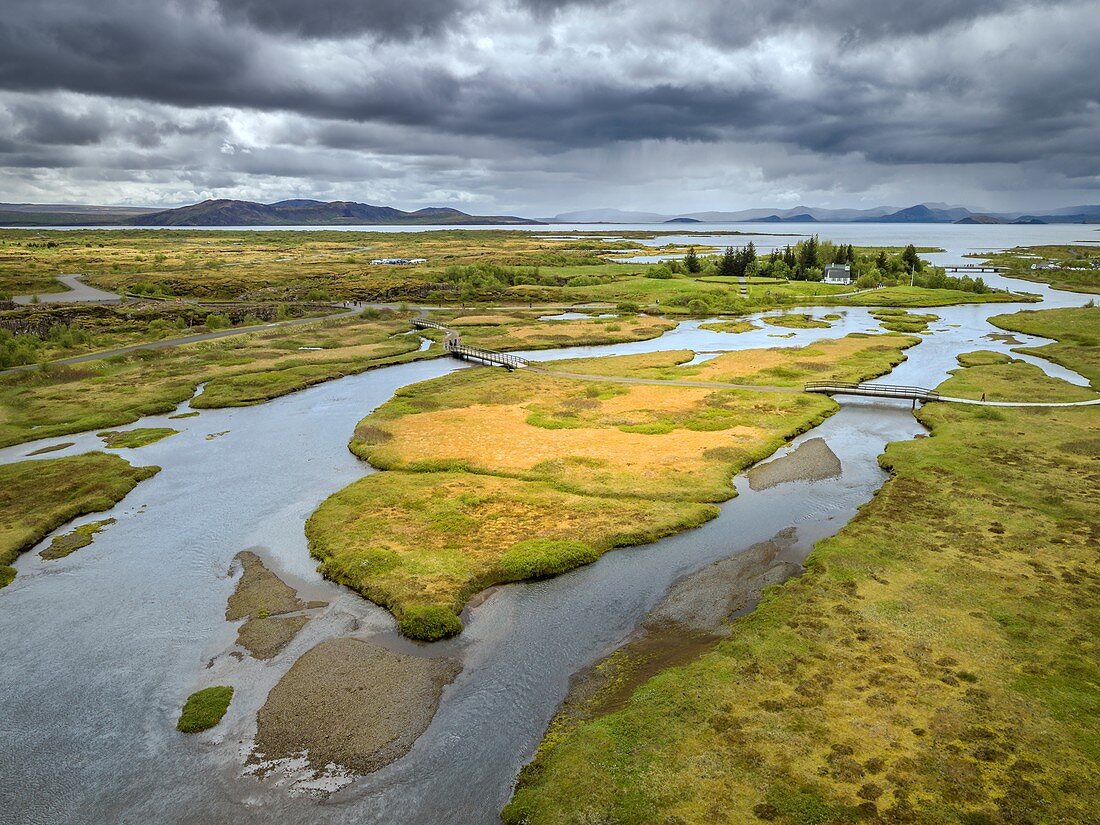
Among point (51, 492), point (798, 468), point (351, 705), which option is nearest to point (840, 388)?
point (798, 468)

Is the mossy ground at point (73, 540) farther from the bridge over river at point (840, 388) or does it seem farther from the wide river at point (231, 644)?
the bridge over river at point (840, 388)

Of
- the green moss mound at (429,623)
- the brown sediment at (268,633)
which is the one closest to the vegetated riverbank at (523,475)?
the green moss mound at (429,623)

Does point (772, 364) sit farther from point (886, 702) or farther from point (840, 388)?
point (886, 702)

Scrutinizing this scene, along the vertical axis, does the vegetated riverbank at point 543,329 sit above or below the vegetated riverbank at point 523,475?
above

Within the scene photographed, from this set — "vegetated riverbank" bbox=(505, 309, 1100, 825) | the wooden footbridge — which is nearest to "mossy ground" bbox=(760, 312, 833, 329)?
the wooden footbridge

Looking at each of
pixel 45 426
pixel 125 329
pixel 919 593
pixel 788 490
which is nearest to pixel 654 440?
pixel 788 490

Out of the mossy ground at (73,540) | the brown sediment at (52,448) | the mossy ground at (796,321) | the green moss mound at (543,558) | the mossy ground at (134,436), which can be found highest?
the mossy ground at (796,321)
